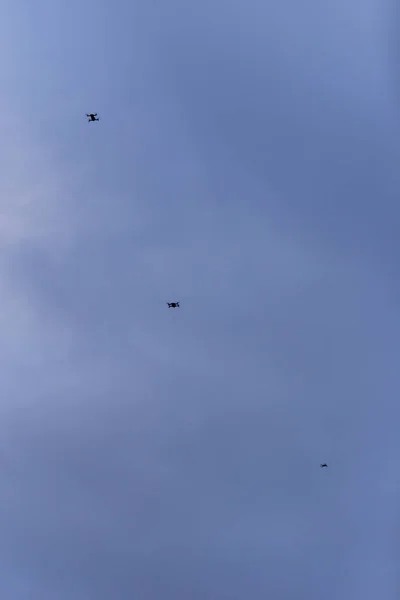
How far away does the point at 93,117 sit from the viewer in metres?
159
